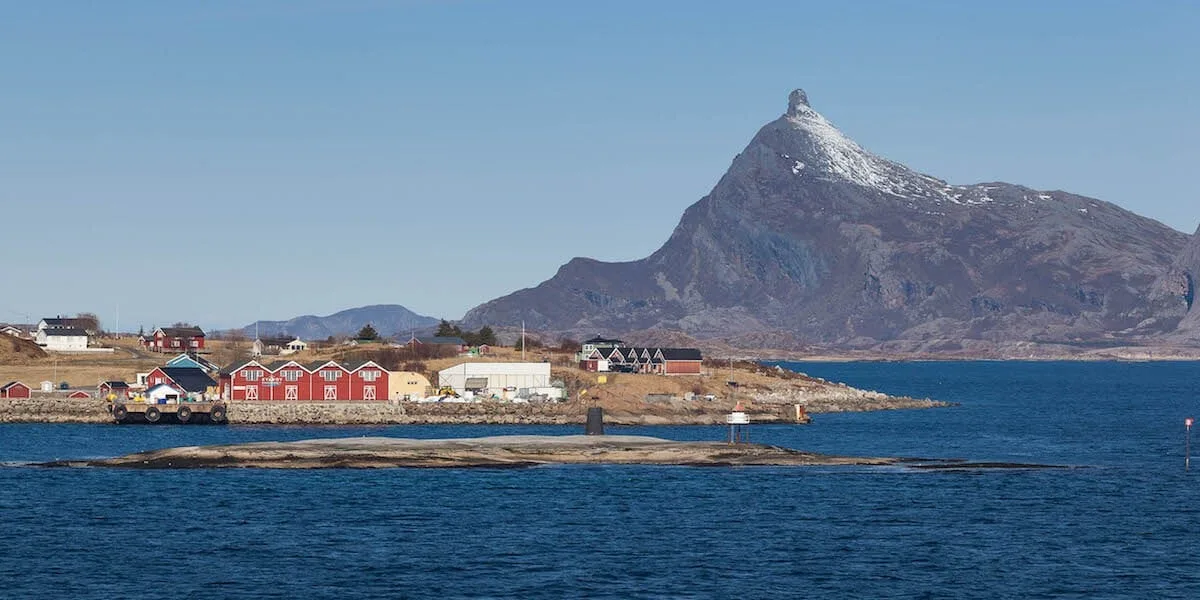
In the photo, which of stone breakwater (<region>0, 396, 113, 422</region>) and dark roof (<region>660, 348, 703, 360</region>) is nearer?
stone breakwater (<region>0, 396, 113, 422</region>)

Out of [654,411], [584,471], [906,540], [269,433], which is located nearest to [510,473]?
[584,471]

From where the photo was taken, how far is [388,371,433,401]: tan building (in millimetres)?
151900

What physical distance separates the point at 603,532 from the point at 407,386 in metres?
85.9

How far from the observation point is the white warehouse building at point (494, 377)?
164 meters

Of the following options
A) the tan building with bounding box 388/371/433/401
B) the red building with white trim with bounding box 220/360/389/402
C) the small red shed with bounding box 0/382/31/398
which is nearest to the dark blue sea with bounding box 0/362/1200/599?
the red building with white trim with bounding box 220/360/389/402

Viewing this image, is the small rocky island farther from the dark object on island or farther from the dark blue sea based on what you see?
the dark object on island

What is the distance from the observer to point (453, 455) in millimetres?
99000

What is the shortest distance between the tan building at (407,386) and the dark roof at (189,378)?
55.2 feet

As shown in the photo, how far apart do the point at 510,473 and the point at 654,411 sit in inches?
2339

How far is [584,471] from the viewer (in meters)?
96.3

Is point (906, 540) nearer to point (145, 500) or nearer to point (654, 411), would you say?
point (145, 500)

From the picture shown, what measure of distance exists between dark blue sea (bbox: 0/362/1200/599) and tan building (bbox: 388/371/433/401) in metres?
45.1

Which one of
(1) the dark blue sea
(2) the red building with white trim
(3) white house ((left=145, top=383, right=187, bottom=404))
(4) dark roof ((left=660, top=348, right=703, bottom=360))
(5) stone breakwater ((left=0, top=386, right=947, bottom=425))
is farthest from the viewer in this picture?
(4) dark roof ((left=660, top=348, right=703, bottom=360))

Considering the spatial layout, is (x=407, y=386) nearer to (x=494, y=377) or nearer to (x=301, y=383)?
(x=301, y=383)
